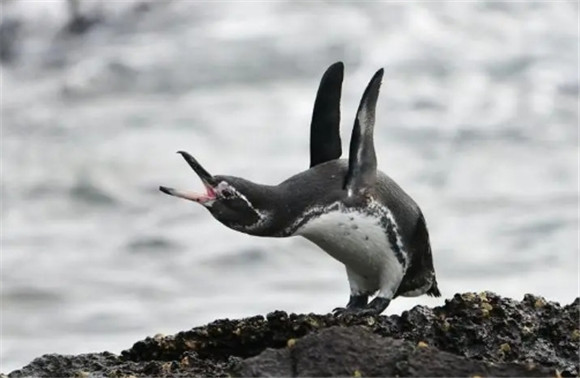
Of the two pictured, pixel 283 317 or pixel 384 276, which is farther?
pixel 384 276

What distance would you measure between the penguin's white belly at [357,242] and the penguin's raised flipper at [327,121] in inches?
15.3

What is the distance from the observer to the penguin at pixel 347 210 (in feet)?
12.5

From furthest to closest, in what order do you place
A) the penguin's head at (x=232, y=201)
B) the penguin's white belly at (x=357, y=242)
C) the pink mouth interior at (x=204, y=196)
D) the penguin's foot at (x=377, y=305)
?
the penguin's foot at (x=377, y=305), the penguin's white belly at (x=357, y=242), the penguin's head at (x=232, y=201), the pink mouth interior at (x=204, y=196)

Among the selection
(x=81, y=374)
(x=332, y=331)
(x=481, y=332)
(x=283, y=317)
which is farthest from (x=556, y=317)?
(x=81, y=374)

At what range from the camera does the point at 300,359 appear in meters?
2.59

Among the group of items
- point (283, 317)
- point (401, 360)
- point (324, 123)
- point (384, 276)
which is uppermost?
point (324, 123)

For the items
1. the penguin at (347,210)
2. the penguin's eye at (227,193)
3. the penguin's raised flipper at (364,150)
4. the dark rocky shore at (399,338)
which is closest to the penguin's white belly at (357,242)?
the penguin at (347,210)

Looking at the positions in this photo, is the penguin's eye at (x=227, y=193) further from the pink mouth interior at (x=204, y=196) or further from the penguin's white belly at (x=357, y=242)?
the penguin's white belly at (x=357, y=242)

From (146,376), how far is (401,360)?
726 millimetres

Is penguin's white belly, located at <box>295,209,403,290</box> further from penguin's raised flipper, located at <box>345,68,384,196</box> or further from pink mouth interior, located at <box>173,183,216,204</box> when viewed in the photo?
pink mouth interior, located at <box>173,183,216,204</box>

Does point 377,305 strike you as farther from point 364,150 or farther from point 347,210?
point 364,150

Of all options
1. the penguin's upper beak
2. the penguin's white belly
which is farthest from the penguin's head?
the penguin's white belly

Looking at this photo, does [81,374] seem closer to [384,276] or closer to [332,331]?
[332,331]

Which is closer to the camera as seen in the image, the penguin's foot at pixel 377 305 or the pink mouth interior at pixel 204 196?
the pink mouth interior at pixel 204 196
